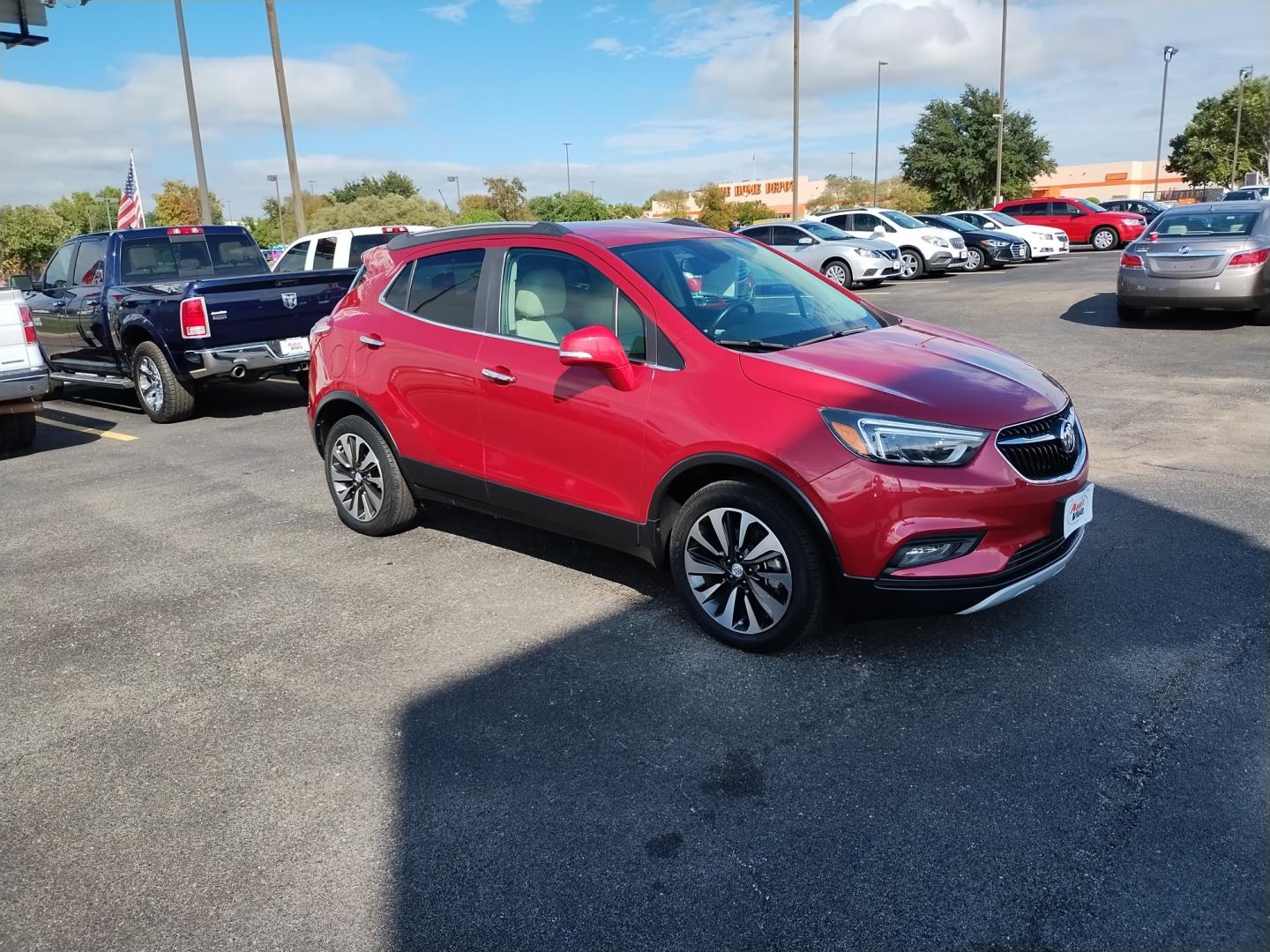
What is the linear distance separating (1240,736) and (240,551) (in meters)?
5.06

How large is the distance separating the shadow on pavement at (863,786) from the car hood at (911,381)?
1016 mm

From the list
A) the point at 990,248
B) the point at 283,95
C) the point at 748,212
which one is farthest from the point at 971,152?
the point at 283,95

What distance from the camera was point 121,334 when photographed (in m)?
10.1

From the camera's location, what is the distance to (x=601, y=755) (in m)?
3.36

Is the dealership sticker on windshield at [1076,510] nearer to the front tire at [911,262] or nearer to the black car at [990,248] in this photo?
the front tire at [911,262]

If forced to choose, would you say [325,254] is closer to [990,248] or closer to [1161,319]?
[1161,319]

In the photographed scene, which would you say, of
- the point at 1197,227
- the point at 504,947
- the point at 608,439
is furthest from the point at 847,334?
the point at 1197,227

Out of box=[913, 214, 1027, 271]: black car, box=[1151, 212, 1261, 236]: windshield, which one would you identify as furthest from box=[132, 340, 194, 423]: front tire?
box=[913, 214, 1027, 271]: black car

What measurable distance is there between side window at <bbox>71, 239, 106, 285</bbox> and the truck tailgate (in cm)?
194

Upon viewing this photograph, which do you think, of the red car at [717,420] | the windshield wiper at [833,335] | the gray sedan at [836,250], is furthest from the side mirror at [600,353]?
the gray sedan at [836,250]

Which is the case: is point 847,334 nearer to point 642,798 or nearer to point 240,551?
point 642,798

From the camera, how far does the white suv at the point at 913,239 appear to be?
22.8 m

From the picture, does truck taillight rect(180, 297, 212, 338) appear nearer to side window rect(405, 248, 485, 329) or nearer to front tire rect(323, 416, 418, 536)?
front tire rect(323, 416, 418, 536)

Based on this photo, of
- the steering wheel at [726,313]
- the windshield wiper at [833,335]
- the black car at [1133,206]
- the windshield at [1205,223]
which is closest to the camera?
the steering wheel at [726,313]
